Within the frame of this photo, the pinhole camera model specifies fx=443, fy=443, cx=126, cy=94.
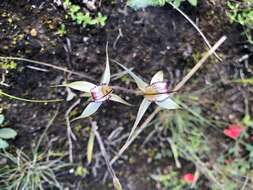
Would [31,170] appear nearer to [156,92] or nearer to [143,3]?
[156,92]

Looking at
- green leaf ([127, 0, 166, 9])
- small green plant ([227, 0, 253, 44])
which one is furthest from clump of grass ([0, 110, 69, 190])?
small green plant ([227, 0, 253, 44])

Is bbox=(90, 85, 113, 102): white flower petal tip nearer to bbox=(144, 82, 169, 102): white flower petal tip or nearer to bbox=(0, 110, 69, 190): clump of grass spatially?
bbox=(144, 82, 169, 102): white flower petal tip

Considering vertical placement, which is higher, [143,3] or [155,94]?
[143,3]

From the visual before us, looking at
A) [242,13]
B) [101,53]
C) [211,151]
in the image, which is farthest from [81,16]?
[211,151]

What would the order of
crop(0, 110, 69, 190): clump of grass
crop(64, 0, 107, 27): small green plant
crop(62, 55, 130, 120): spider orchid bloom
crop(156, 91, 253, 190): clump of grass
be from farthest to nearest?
crop(156, 91, 253, 190): clump of grass → crop(0, 110, 69, 190): clump of grass → crop(64, 0, 107, 27): small green plant → crop(62, 55, 130, 120): spider orchid bloom

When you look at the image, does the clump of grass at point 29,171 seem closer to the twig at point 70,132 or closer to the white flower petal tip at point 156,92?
the twig at point 70,132

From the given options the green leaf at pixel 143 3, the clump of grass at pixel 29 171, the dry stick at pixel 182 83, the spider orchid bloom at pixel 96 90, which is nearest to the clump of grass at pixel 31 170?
the clump of grass at pixel 29 171

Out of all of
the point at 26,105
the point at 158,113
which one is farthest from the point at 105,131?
the point at 26,105
